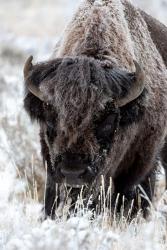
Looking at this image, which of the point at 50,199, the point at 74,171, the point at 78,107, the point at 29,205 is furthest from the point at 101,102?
the point at 29,205

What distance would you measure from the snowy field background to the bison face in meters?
0.48

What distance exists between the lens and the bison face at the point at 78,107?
5.54m

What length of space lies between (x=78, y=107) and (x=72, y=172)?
1.73ft

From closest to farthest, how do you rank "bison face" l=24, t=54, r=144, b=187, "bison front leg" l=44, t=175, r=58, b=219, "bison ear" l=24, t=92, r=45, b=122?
"bison face" l=24, t=54, r=144, b=187, "bison ear" l=24, t=92, r=45, b=122, "bison front leg" l=44, t=175, r=58, b=219

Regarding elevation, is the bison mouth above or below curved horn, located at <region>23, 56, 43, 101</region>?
below

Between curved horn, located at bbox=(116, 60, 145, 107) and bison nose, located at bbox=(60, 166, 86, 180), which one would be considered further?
curved horn, located at bbox=(116, 60, 145, 107)

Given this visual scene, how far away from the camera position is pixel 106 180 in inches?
256

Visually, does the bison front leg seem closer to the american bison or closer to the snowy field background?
the american bison

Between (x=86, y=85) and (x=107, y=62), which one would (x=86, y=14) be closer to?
(x=107, y=62)

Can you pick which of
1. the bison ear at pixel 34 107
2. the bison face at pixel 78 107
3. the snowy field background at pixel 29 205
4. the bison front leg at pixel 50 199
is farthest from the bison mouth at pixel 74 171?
the bison front leg at pixel 50 199

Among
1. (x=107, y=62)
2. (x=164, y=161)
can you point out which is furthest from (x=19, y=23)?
(x=107, y=62)

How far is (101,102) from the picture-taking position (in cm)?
568

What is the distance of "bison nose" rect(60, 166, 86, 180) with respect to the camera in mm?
5422

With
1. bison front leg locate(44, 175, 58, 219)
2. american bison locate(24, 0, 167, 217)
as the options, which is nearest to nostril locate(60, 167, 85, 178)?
american bison locate(24, 0, 167, 217)
